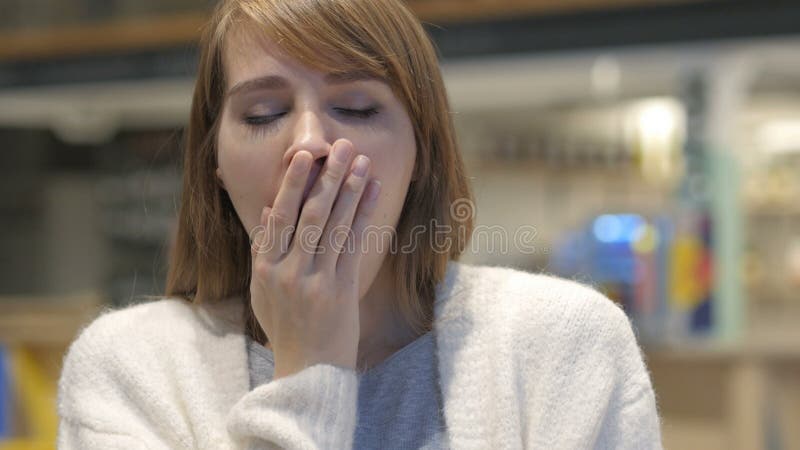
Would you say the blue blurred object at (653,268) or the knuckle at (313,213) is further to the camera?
the blue blurred object at (653,268)

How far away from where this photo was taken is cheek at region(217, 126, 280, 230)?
3.15 ft

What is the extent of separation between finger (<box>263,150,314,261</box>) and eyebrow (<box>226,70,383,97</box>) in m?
0.10

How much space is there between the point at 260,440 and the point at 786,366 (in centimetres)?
267

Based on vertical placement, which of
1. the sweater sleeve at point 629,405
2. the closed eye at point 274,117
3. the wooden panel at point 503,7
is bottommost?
the sweater sleeve at point 629,405

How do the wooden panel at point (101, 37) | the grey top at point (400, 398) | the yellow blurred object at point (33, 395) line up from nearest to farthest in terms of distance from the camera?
the grey top at point (400, 398) → the yellow blurred object at point (33, 395) → the wooden panel at point (101, 37)

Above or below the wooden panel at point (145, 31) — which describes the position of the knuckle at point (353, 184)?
below

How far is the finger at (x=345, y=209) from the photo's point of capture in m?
0.91

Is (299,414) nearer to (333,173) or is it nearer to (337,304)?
(337,304)

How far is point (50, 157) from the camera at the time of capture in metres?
6.75

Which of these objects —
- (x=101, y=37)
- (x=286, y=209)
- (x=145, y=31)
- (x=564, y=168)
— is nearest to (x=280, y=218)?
(x=286, y=209)

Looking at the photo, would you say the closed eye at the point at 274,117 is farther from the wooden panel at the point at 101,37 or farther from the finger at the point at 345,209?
the wooden panel at the point at 101,37

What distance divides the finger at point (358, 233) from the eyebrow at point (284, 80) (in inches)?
4.4

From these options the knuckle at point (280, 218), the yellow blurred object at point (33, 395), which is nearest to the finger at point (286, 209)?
the knuckle at point (280, 218)

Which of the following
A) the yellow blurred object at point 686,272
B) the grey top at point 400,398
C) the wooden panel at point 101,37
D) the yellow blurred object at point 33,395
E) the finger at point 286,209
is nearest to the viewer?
the finger at point 286,209
